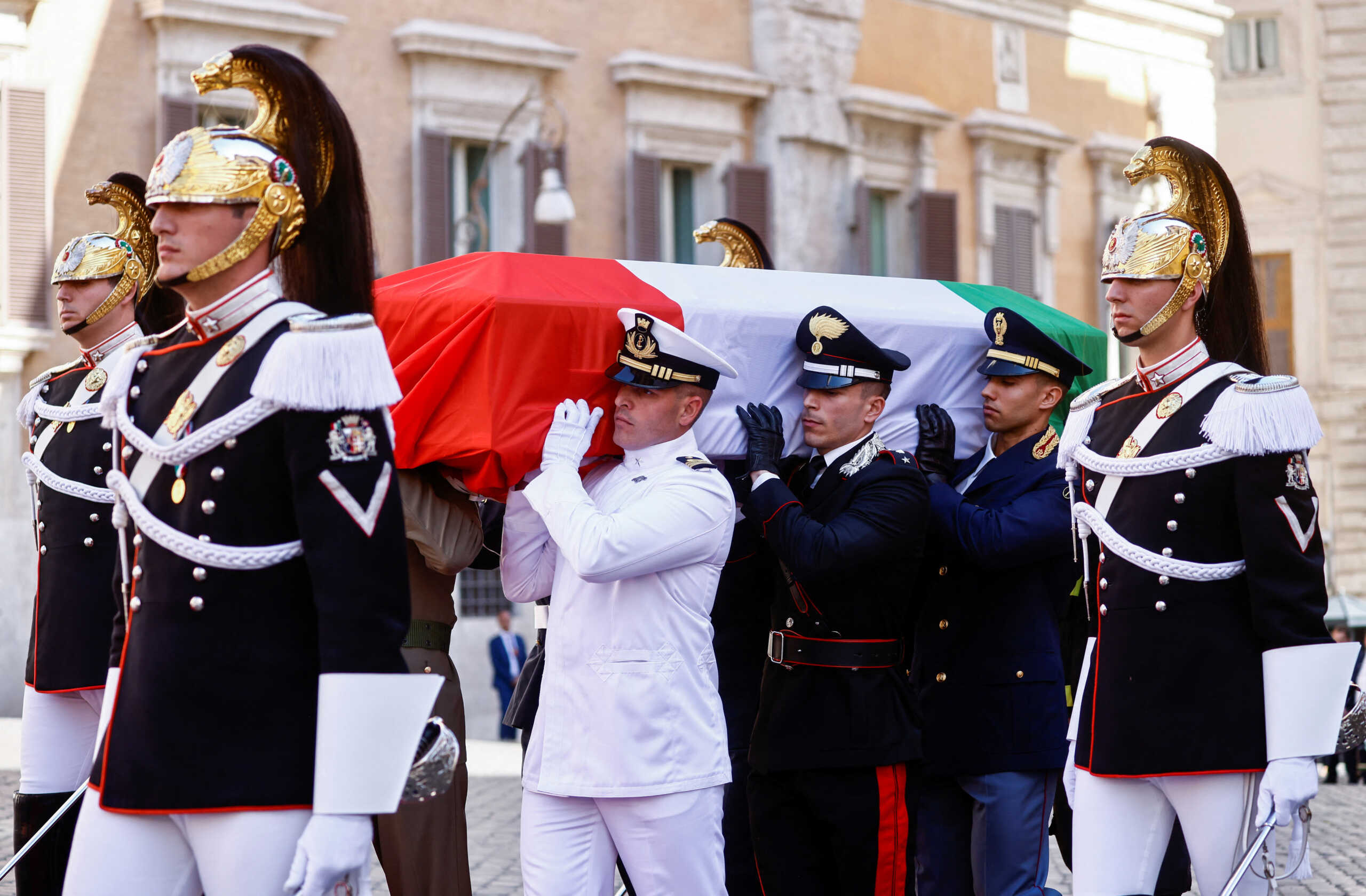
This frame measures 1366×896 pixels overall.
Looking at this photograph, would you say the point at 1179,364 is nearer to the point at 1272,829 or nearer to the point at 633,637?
the point at 1272,829

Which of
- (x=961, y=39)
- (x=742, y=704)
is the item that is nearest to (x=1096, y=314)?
(x=961, y=39)

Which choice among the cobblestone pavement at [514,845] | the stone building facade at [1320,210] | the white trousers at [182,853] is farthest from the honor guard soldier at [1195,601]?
the stone building facade at [1320,210]

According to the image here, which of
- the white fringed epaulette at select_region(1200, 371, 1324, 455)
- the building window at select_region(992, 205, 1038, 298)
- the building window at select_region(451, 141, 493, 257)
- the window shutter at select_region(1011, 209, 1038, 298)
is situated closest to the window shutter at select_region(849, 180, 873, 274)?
the building window at select_region(992, 205, 1038, 298)

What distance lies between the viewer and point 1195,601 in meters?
4.20

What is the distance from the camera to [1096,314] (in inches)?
877

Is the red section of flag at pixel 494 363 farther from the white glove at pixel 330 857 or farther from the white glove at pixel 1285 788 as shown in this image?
the white glove at pixel 1285 788

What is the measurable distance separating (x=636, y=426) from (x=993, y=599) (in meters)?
1.29

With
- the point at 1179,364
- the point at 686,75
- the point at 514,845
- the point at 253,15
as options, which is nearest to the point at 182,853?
the point at 1179,364

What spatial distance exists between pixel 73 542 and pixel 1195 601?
3.14 meters

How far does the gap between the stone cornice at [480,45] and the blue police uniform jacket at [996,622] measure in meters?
11.6

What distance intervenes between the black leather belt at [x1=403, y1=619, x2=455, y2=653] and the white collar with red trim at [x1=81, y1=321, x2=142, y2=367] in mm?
1373

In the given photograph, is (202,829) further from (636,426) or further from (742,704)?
(742,704)

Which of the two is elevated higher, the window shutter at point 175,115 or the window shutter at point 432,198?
the window shutter at point 175,115

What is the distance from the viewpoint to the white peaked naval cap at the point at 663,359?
453 centimetres
